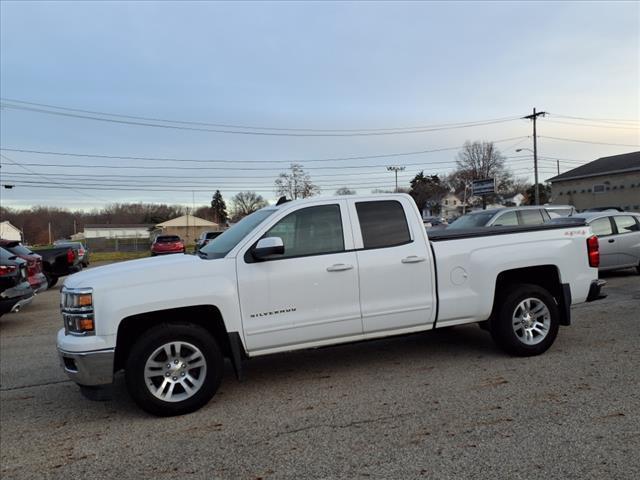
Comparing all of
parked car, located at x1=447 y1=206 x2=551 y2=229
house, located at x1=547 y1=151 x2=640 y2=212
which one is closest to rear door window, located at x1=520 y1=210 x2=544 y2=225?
parked car, located at x1=447 y1=206 x2=551 y2=229

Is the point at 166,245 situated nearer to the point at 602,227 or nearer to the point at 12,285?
the point at 12,285

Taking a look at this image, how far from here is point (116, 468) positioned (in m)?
3.51

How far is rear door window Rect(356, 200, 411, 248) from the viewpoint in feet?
16.6

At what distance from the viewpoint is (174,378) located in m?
4.36

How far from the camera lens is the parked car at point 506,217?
1251 cm

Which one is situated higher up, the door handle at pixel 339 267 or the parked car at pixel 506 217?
the parked car at pixel 506 217

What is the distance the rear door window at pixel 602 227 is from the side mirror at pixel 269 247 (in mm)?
9425

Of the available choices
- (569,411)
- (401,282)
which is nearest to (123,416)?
(401,282)

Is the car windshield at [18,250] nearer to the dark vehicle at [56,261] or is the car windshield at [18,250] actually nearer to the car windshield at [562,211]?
the dark vehicle at [56,261]

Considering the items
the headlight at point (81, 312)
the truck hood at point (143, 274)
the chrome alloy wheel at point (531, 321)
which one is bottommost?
the chrome alloy wheel at point (531, 321)

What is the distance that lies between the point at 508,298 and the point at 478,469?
265cm

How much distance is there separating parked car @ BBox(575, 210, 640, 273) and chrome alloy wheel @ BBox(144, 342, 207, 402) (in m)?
9.92

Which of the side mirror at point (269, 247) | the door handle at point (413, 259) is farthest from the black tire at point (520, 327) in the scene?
the side mirror at point (269, 247)

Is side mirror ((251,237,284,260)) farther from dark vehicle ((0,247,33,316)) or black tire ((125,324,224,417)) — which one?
dark vehicle ((0,247,33,316))
